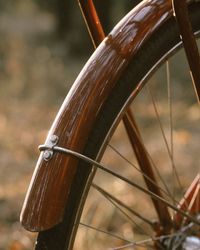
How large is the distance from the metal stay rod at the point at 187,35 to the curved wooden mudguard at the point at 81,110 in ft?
0.26

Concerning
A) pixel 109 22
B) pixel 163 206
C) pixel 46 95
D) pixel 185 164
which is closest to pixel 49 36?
pixel 109 22

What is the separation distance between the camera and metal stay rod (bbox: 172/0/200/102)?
150 cm

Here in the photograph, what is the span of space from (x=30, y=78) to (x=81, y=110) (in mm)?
4440

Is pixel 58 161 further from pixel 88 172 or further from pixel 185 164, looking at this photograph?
pixel 185 164

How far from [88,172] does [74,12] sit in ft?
19.3

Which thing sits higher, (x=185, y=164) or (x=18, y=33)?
(x=18, y=33)

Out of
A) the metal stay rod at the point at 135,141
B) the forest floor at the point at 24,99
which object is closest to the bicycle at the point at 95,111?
the metal stay rod at the point at 135,141

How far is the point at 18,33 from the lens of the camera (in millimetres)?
7871

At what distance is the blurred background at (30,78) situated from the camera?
3633 millimetres

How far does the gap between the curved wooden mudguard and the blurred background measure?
4.84 feet

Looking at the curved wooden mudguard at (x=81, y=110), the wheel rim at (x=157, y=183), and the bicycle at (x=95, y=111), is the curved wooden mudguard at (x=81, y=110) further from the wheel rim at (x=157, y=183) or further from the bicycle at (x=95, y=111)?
the wheel rim at (x=157, y=183)

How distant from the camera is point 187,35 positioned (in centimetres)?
152

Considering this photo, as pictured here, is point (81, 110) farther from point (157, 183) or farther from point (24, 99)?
point (24, 99)

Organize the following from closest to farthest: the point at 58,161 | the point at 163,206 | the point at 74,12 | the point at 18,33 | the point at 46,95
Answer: the point at 58,161, the point at 163,206, the point at 46,95, the point at 74,12, the point at 18,33
